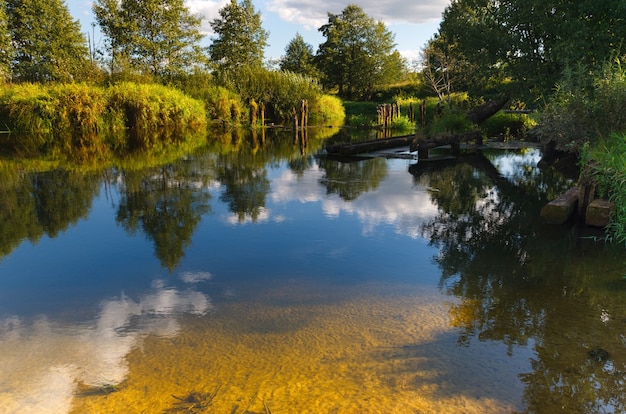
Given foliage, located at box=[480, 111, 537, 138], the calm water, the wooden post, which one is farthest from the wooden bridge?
the wooden post

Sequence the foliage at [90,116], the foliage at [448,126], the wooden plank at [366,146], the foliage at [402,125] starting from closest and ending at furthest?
the wooden plank at [366,146] → the foliage at [448,126] → the foliage at [90,116] → the foliage at [402,125]

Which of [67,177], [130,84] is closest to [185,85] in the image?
[130,84]

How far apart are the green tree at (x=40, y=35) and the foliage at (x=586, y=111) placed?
145 ft

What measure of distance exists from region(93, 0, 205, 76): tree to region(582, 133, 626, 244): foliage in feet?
119

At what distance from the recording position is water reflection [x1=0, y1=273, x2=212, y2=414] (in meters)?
3.47

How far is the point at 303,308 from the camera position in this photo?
4840mm

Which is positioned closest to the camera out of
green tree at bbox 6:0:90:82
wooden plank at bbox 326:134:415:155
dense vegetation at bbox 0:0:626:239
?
dense vegetation at bbox 0:0:626:239

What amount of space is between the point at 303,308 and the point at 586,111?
7.72 meters

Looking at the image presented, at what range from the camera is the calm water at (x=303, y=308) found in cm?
347

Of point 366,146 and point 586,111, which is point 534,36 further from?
point 586,111

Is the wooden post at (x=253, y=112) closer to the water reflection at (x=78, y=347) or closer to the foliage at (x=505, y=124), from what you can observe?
the foliage at (x=505, y=124)

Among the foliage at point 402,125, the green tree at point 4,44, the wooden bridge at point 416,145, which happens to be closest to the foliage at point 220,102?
the foliage at point 402,125

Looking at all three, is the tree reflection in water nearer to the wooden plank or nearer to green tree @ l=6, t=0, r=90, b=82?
the wooden plank

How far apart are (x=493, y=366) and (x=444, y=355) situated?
402 mm
